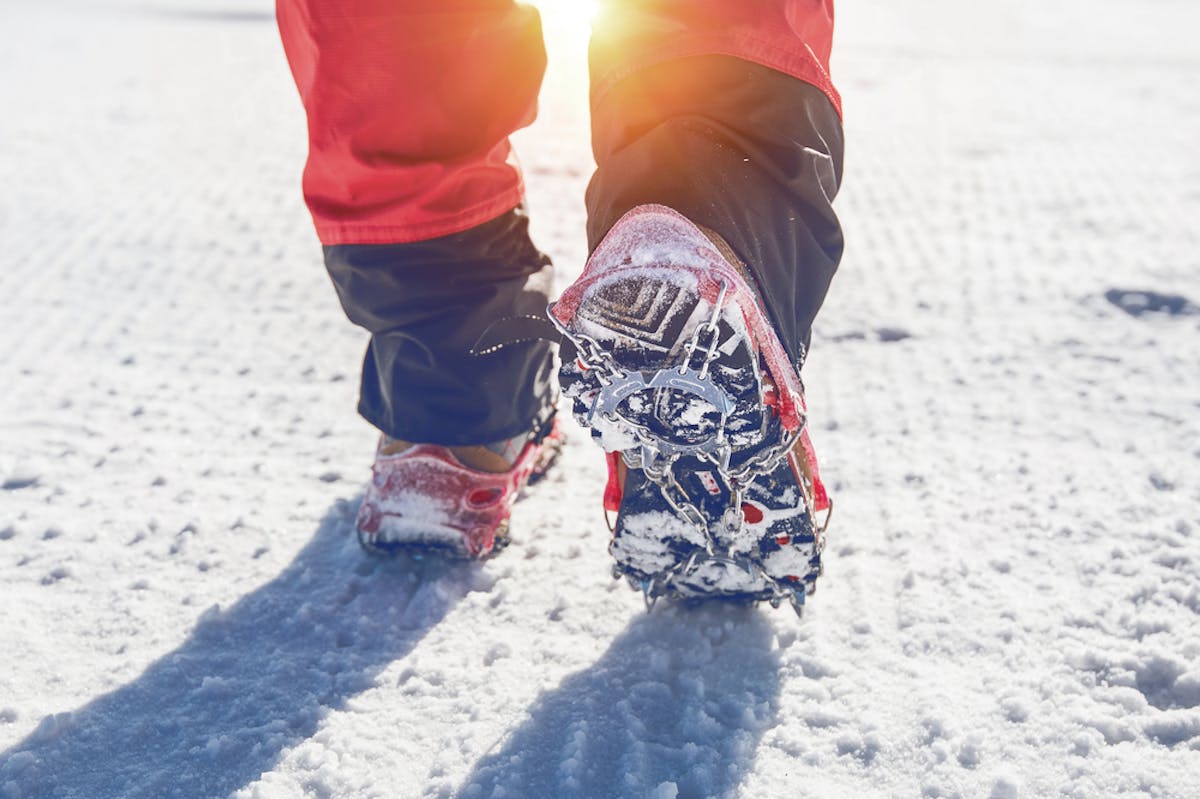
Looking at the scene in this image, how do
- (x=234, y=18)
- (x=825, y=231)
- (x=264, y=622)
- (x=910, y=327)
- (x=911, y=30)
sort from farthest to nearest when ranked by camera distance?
(x=234, y=18) < (x=911, y=30) < (x=910, y=327) < (x=264, y=622) < (x=825, y=231)

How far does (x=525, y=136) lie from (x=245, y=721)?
6.55 ft

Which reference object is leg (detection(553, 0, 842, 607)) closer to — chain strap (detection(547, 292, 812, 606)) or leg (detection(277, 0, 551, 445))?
chain strap (detection(547, 292, 812, 606))

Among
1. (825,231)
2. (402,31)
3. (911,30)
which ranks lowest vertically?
(911,30)

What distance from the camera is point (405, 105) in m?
0.99

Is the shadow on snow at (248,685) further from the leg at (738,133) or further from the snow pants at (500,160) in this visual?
the leg at (738,133)

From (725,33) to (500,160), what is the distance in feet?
1.16

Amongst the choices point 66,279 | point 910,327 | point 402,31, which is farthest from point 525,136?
point 402,31

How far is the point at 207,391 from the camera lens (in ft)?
4.87

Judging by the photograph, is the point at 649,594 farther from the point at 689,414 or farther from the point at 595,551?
the point at 689,414

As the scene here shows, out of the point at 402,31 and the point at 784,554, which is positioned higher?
the point at 402,31

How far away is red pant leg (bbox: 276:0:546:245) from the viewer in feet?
3.16

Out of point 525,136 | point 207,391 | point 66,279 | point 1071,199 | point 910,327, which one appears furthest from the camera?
point 525,136

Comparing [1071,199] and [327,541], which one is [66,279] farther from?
[1071,199]

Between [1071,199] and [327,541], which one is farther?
[1071,199]
